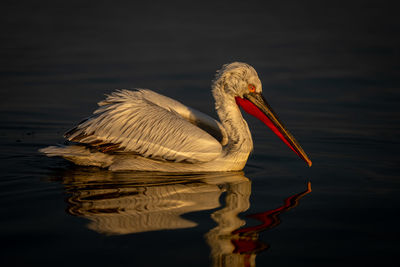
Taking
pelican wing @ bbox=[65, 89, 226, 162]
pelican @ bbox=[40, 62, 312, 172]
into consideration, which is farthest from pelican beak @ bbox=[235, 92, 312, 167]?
pelican wing @ bbox=[65, 89, 226, 162]

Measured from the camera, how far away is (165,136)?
568cm

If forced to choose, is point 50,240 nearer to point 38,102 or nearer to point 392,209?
point 392,209

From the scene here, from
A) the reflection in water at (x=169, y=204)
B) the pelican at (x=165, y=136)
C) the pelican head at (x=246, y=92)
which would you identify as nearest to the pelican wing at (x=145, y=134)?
the pelican at (x=165, y=136)

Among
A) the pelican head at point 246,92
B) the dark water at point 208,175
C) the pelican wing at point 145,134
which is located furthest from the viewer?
the pelican head at point 246,92

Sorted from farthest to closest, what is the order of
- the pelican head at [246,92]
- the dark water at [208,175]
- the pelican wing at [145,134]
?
the pelican head at [246,92] → the pelican wing at [145,134] → the dark water at [208,175]

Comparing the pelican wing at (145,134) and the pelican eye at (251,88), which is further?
the pelican eye at (251,88)

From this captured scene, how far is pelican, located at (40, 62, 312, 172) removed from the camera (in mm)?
5668

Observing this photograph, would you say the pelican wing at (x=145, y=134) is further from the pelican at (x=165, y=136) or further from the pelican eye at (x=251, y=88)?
the pelican eye at (x=251, y=88)

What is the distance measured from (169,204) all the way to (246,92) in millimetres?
1784

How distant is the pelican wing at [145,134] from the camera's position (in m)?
5.62

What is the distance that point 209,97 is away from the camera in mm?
9344

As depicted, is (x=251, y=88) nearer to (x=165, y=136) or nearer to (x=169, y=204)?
(x=165, y=136)

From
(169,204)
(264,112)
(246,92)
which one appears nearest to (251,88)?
(246,92)

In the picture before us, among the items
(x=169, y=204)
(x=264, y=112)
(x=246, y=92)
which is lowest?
(x=169, y=204)
